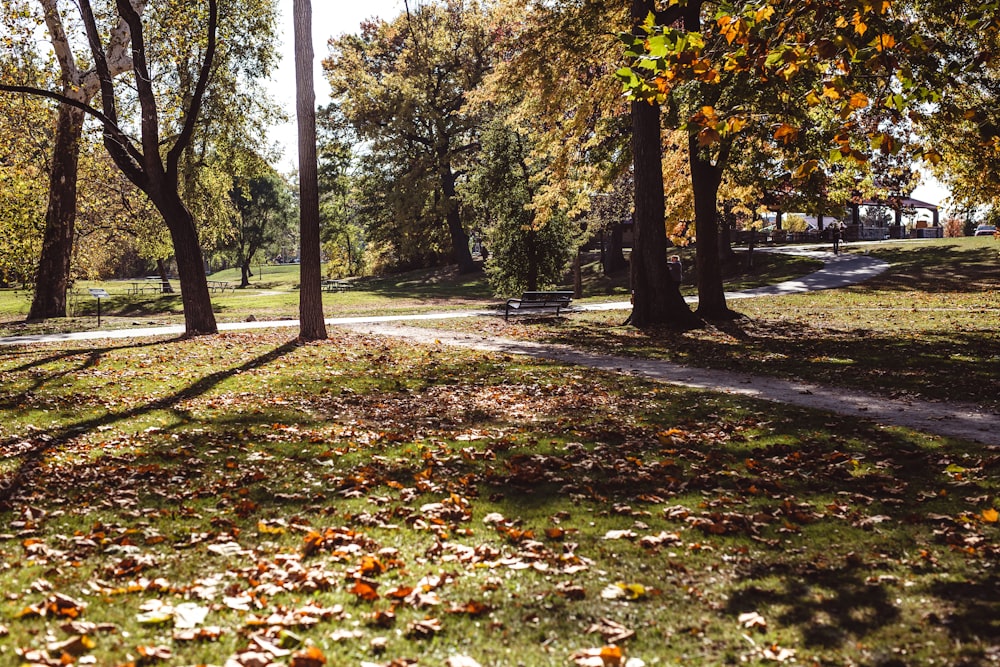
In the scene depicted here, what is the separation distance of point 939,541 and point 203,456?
21.2ft

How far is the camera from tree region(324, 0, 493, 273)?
1781 inches

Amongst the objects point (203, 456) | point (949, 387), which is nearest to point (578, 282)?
point (949, 387)

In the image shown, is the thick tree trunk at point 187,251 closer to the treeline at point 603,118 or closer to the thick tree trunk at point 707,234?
the treeline at point 603,118

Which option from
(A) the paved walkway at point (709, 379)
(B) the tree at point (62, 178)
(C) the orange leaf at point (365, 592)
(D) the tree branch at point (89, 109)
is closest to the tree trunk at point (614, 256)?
(A) the paved walkway at point (709, 379)

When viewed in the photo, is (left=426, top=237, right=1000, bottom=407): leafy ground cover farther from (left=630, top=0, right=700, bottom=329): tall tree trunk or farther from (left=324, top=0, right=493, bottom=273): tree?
(left=324, top=0, right=493, bottom=273): tree

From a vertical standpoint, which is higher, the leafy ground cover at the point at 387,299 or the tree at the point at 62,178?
the tree at the point at 62,178

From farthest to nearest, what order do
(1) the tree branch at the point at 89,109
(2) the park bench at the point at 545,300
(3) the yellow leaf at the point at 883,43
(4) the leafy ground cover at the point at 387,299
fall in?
(4) the leafy ground cover at the point at 387,299 → (2) the park bench at the point at 545,300 → (1) the tree branch at the point at 89,109 → (3) the yellow leaf at the point at 883,43

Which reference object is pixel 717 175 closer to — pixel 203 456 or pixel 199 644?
pixel 203 456

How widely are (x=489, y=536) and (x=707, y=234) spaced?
1612 cm

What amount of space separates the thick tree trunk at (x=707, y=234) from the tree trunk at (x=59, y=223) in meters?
18.9

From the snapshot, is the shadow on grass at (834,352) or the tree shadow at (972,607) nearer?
the tree shadow at (972,607)

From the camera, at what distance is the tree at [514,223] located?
1105 inches

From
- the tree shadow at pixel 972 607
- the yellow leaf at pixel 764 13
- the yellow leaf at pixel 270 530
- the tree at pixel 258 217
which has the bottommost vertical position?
the tree shadow at pixel 972 607

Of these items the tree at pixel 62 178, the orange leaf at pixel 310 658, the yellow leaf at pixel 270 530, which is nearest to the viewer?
the orange leaf at pixel 310 658
